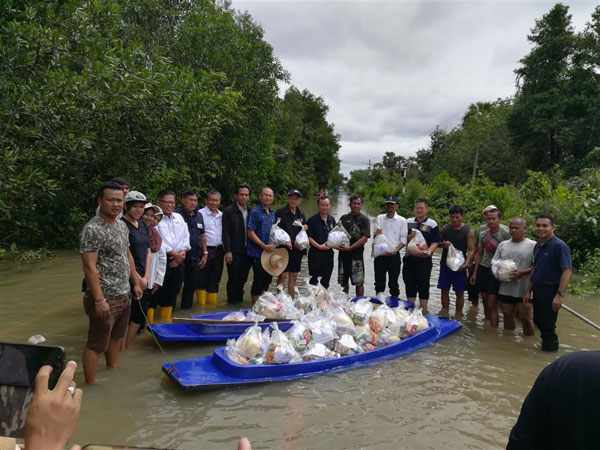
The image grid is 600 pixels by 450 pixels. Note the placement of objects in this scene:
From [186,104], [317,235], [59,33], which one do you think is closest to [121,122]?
[186,104]

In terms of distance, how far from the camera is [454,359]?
582cm

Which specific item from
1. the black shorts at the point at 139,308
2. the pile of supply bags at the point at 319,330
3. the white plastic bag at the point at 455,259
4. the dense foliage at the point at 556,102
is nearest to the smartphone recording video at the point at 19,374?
the pile of supply bags at the point at 319,330

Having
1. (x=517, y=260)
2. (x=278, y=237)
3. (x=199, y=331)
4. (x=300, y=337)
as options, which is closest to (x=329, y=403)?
(x=300, y=337)

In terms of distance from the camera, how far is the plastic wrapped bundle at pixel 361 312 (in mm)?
5789

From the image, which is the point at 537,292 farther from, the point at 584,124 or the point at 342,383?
the point at 584,124

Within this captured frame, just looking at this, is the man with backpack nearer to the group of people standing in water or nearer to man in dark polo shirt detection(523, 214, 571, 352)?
the group of people standing in water

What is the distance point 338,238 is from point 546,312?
325 cm

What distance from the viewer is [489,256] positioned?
22.3 ft

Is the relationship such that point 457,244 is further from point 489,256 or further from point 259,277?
point 259,277

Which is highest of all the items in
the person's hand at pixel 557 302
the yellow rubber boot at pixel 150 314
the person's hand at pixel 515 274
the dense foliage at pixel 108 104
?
the dense foliage at pixel 108 104

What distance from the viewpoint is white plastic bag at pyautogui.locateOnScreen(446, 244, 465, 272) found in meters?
7.04

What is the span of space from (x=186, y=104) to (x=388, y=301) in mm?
6993

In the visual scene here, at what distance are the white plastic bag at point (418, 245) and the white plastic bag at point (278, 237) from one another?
2078 millimetres

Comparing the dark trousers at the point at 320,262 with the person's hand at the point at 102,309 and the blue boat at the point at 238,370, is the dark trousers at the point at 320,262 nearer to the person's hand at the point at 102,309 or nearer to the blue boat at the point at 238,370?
the blue boat at the point at 238,370
